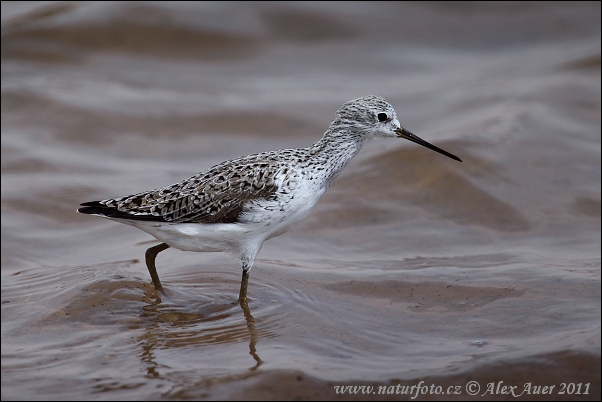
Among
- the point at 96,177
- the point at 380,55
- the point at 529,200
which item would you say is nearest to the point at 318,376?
the point at 529,200

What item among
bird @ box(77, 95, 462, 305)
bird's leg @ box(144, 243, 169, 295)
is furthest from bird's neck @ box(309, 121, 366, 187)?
bird's leg @ box(144, 243, 169, 295)

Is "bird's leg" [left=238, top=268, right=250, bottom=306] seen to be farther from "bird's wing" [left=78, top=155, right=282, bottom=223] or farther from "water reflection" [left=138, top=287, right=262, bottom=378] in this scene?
"bird's wing" [left=78, top=155, right=282, bottom=223]

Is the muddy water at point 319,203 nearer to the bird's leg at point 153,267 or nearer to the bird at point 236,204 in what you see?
the bird's leg at point 153,267

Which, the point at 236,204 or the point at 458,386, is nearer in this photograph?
the point at 458,386

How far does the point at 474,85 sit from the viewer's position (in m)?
15.2

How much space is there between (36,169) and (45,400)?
654 cm

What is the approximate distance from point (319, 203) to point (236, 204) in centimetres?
373

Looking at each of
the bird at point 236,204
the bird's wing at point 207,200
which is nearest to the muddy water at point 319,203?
the bird at point 236,204

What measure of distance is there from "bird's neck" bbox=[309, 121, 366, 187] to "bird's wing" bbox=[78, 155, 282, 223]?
465mm

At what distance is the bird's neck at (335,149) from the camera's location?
795 centimetres

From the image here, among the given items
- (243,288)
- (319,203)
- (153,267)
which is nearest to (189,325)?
(243,288)

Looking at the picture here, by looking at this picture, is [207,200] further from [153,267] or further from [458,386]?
[458,386]

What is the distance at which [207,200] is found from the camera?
7.73 m

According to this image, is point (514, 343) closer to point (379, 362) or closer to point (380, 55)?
point (379, 362)
